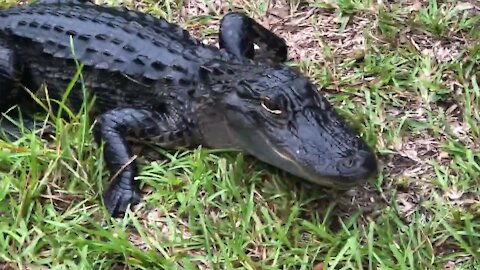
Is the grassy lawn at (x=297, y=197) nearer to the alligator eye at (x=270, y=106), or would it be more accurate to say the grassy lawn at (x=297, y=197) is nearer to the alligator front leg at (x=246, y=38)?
the alligator front leg at (x=246, y=38)

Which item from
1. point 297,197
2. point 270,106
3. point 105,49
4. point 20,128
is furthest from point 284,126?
point 20,128

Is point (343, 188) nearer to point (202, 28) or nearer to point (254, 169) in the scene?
point (254, 169)

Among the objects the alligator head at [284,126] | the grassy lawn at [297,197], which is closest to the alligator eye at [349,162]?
the alligator head at [284,126]

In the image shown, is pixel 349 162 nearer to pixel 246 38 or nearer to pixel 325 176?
pixel 325 176

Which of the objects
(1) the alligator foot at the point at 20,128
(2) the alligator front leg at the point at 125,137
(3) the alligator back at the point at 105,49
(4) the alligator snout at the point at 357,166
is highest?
(4) the alligator snout at the point at 357,166

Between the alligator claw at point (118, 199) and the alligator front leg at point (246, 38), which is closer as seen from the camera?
the alligator claw at point (118, 199)

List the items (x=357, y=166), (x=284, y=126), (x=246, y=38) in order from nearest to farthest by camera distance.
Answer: (x=357, y=166) < (x=284, y=126) < (x=246, y=38)

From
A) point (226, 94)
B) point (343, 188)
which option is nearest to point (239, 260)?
point (343, 188)
